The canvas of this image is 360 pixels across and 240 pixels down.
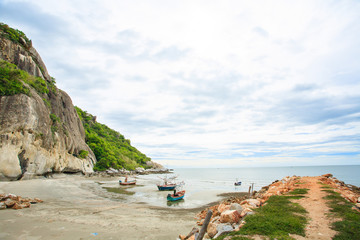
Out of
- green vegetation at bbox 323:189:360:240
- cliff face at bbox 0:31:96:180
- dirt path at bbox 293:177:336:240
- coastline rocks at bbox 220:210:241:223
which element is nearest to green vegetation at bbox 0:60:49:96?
cliff face at bbox 0:31:96:180

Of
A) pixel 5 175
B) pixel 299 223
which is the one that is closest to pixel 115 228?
pixel 299 223

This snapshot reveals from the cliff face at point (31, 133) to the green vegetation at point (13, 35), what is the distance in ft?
2.39

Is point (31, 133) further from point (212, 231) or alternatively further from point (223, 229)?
point (223, 229)

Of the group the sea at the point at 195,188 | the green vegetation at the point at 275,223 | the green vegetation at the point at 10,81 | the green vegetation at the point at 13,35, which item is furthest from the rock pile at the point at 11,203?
the green vegetation at the point at 13,35

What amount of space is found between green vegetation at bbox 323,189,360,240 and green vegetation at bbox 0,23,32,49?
180 ft

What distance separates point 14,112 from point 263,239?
118ft

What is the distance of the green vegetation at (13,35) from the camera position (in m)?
38.8

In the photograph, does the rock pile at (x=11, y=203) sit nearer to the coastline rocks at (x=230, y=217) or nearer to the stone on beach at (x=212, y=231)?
the stone on beach at (x=212, y=231)

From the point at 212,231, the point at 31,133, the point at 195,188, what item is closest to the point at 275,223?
the point at 212,231

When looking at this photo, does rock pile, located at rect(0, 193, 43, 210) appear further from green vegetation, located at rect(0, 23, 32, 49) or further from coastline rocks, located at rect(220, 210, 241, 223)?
green vegetation, located at rect(0, 23, 32, 49)

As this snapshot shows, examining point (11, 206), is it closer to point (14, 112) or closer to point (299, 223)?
point (299, 223)

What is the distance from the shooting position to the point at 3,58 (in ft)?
121

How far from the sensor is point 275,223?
7953mm

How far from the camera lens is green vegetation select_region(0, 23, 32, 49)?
38750 millimetres
